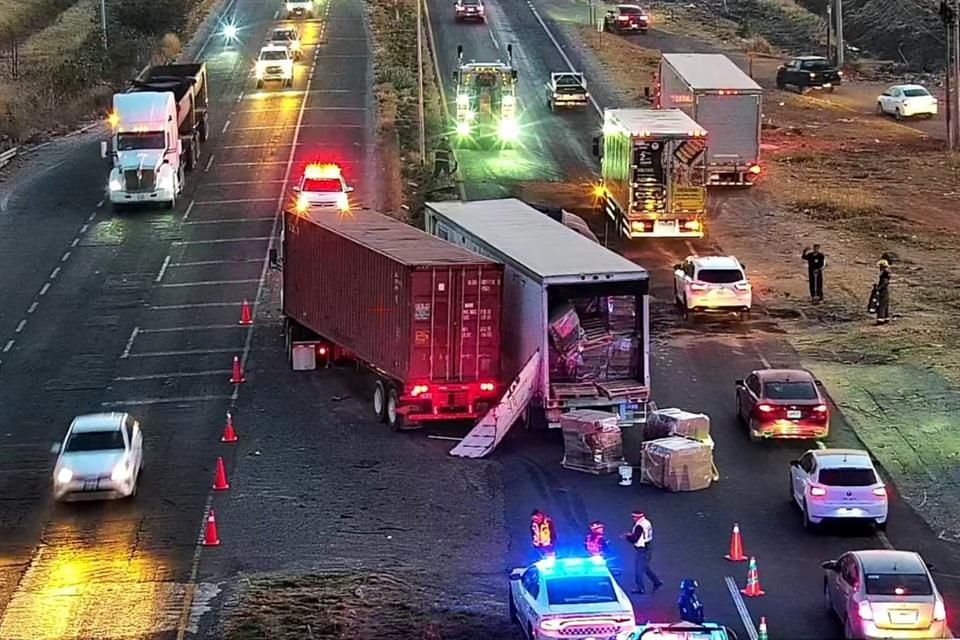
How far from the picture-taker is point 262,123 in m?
71.3

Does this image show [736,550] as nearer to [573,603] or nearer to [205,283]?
[573,603]

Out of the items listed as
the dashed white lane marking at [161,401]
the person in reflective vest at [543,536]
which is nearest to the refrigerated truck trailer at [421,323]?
the dashed white lane marking at [161,401]

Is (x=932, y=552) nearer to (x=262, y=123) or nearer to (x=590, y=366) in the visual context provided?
(x=590, y=366)

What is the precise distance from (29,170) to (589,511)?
39949mm

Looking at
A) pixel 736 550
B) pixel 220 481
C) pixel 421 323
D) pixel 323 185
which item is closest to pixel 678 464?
pixel 736 550

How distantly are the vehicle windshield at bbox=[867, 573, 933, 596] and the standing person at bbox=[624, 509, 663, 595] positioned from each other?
3757 millimetres

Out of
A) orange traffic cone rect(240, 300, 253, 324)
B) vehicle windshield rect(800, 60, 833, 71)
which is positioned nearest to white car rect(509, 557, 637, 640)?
orange traffic cone rect(240, 300, 253, 324)

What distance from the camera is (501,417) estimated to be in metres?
33.6

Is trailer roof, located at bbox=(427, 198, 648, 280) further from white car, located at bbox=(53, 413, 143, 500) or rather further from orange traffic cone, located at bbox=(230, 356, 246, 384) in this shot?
white car, located at bbox=(53, 413, 143, 500)

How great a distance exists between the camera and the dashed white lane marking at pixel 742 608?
23812mm

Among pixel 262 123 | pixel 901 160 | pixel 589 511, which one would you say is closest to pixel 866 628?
pixel 589 511

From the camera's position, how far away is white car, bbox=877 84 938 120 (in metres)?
75.8

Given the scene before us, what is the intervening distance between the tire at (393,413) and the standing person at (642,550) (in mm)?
10000

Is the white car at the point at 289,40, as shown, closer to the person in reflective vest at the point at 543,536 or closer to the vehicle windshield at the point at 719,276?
the vehicle windshield at the point at 719,276
